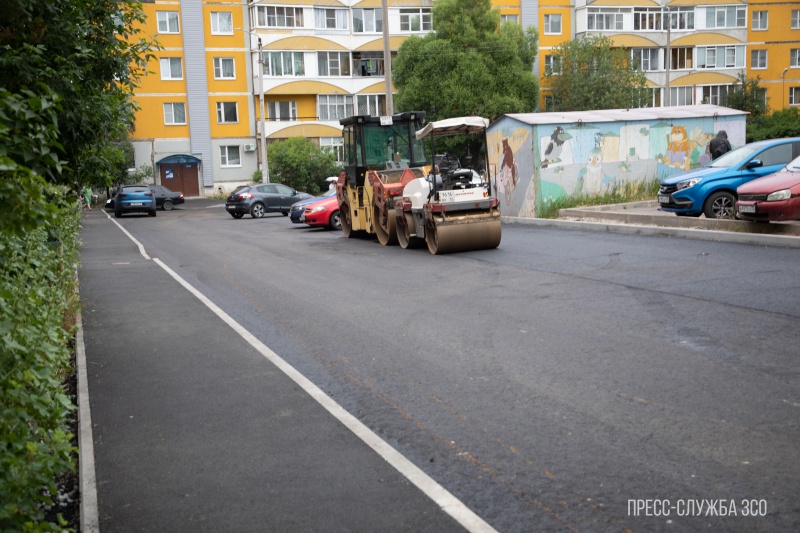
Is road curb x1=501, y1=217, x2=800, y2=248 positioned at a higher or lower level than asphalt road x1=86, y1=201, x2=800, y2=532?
higher

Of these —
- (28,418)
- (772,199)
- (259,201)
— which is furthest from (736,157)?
(259,201)

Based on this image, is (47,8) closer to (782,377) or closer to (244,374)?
(244,374)

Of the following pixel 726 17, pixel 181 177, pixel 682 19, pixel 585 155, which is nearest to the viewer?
pixel 585 155

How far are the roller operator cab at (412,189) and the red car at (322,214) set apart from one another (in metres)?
2.92

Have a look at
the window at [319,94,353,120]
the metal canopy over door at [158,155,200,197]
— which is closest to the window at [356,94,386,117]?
the window at [319,94,353,120]

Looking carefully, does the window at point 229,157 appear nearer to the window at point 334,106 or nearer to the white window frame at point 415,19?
the window at point 334,106

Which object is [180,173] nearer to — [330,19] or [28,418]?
[330,19]

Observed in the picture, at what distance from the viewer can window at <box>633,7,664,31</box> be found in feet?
222

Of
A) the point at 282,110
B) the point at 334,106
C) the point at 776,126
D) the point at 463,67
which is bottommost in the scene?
the point at 776,126

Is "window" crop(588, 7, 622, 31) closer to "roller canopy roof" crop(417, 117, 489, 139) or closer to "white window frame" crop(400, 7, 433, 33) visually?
"white window frame" crop(400, 7, 433, 33)

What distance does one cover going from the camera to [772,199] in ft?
50.0

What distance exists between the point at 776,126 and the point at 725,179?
4471cm

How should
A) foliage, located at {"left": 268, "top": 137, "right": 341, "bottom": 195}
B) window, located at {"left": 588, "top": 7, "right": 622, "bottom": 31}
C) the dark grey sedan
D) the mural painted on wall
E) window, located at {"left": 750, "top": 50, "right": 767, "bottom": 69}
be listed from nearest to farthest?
1. the mural painted on wall
2. the dark grey sedan
3. foliage, located at {"left": 268, "top": 137, "right": 341, "bottom": 195}
4. window, located at {"left": 588, "top": 7, "right": 622, "bottom": 31}
5. window, located at {"left": 750, "top": 50, "right": 767, "bottom": 69}

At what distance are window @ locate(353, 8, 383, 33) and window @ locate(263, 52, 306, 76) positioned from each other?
4839mm
